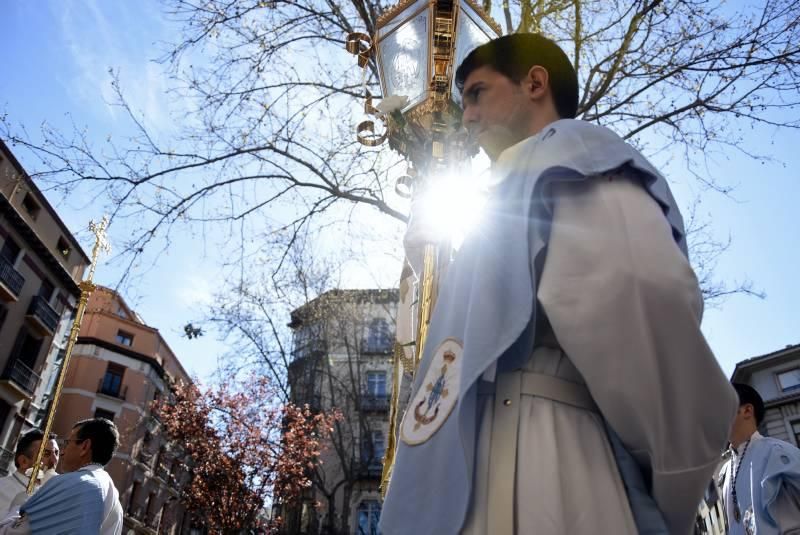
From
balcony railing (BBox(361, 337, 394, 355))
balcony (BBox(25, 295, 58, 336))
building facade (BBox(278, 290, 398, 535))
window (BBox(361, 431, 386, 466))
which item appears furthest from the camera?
balcony railing (BBox(361, 337, 394, 355))

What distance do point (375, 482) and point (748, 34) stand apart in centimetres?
3158

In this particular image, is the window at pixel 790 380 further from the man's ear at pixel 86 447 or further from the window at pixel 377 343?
the man's ear at pixel 86 447

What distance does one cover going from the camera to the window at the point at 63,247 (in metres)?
30.6

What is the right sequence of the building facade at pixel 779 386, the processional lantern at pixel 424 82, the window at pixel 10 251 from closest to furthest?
1. the processional lantern at pixel 424 82
2. the window at pixel 10 251
3. the building facade at pixel 779 386

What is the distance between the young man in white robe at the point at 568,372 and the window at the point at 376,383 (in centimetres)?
3594

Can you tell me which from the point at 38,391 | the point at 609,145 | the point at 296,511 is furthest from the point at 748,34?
the point at 38,391

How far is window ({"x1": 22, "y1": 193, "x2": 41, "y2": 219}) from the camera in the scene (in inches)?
1091

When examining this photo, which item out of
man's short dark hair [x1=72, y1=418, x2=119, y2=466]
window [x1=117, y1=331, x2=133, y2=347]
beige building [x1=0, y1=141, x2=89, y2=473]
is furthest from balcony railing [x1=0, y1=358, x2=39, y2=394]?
man's short dark hair [x1=72, y1=418, x2=119, y2=466]

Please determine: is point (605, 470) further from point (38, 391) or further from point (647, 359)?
point (38, 391)

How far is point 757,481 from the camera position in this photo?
3.71m

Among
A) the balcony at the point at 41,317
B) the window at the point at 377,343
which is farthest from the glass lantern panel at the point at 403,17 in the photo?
the window at the point at 377,343

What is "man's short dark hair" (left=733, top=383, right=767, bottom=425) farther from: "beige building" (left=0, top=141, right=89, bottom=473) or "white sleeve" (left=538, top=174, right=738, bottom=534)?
"beige building" (left=0, top=141, right=89, bottom=473)

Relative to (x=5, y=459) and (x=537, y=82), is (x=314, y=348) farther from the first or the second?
(x=537, y=82)

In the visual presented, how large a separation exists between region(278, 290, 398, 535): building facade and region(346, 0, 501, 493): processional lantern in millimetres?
17682
